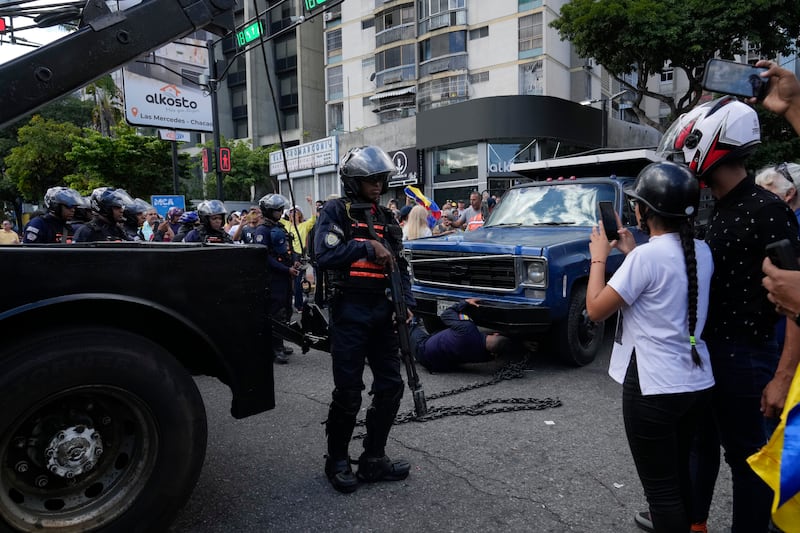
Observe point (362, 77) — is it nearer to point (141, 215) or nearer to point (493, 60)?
point (493, 60)

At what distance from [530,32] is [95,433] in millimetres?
29435

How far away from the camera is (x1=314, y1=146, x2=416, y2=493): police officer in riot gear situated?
3.08 metres

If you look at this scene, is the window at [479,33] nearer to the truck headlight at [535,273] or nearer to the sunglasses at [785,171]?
the truck headlight at [535,273]

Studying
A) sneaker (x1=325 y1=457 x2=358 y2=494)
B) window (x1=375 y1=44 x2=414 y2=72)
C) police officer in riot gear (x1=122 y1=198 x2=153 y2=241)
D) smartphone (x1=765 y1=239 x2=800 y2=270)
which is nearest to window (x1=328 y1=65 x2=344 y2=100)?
window (x1=375 y1=44 x2=414 y2=72)

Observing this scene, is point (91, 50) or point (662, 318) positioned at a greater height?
point (91, 50)

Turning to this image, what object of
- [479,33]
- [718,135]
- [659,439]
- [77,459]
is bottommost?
[77,459]

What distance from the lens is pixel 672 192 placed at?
6.93 ft

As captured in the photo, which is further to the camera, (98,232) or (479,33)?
(479,33)

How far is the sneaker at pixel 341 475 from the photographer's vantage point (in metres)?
3.12

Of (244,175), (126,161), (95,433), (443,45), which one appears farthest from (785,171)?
(244,175)

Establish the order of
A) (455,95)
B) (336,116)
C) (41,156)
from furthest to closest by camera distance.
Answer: (336,116), (41,156), (455,95)

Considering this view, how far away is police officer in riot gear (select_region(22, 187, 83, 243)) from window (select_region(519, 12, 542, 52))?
25.6 metres

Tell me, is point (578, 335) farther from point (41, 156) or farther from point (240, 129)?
point (240, 129)

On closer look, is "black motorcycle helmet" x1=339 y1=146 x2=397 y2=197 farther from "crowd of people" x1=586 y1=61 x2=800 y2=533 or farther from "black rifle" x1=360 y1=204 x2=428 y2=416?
"crowd of people" x1=586 y1=61 x2=800 y2=533
